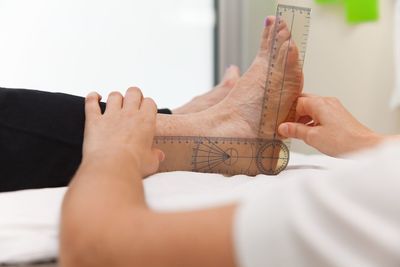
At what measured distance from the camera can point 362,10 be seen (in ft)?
6.28

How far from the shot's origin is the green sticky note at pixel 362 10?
1.90m

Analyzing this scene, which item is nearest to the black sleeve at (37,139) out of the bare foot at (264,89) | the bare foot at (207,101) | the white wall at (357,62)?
the bare foot at (264,89)

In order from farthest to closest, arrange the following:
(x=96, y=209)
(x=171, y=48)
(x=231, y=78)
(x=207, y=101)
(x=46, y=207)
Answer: (x=171, y=48), (x=231, y=78), (x=207, y=101), (x=46, y=207), (x=96, y=209)

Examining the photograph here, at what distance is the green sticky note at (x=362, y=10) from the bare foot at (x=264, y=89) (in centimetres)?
107

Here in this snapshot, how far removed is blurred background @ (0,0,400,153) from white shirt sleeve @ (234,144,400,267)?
1.32m

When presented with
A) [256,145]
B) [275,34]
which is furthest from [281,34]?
[256,145]

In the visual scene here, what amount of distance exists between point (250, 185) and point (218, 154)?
244mm

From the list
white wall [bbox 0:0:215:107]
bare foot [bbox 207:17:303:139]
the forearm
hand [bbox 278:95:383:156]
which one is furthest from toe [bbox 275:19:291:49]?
white wall [bbox 0:0:215:107]

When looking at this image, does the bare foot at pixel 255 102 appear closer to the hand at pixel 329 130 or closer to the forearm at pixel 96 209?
the hand at pixel 329 130

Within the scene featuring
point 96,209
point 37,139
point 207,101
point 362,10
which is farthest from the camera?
point 362,10

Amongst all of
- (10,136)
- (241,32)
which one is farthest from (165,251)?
(241,32)

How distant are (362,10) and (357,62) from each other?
0.70ft

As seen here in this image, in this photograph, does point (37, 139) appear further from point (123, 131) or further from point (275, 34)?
point (275, 34)

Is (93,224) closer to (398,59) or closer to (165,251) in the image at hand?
(165,251)
